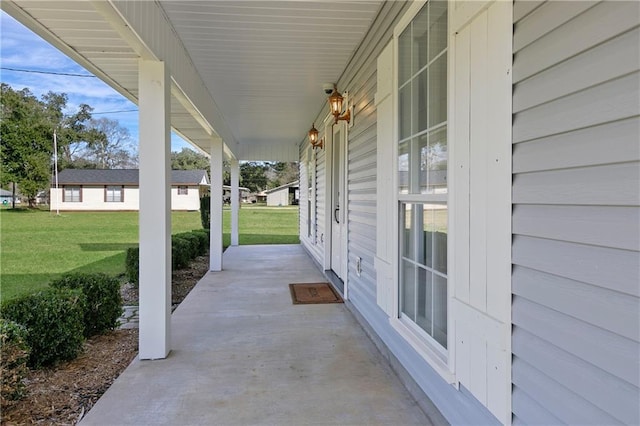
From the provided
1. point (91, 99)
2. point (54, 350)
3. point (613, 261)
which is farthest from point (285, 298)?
point (91, 99)

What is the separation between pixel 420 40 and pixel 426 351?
6.19 feet

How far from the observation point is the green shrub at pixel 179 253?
270 inches

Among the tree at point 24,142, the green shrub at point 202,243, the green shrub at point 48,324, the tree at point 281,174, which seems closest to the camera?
the green shrub at point 48,324

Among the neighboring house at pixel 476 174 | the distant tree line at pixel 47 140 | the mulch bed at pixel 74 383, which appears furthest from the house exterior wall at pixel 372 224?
the distant tree line at pixel 47 140

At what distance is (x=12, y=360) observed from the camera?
2.24 meters

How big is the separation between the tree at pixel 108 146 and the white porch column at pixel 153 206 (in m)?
37.8

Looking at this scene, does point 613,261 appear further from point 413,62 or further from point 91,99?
point 91,99

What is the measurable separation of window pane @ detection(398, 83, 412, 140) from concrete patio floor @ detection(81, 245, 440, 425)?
1.70 metres

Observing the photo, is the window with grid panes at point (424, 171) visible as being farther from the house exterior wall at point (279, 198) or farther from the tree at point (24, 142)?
the house exterior wall at point (279, 198)

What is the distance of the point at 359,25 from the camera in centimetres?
340

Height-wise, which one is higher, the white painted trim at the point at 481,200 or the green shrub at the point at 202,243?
the white painted trim at the point at 481,200

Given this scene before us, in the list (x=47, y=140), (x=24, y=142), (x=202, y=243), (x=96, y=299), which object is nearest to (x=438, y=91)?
(x=96, y=299)

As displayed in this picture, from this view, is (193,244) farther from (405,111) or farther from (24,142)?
(24,142)

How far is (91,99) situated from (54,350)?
36.0m
